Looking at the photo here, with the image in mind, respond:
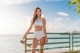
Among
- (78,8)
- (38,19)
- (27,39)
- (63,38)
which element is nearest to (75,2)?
(78,8)

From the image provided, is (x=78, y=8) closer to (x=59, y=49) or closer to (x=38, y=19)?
(x=59, y=49)

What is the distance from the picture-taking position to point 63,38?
14.8 meters

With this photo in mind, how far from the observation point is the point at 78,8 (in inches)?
566

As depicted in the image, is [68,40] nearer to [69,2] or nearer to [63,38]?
[63,38]

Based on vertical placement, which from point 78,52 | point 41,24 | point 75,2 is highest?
point 75,2

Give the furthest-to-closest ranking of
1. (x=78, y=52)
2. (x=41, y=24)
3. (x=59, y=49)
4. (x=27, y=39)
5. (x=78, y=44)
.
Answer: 1. (x=78, y=44)
2. (x=59, y=49)
3. (x=78, y=52)
4. (x=27, y=39)
5. (x=41, y=24)

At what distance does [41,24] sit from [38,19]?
175 mm

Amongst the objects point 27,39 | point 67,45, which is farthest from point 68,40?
point 27,39

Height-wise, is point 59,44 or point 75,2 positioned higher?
point 75,2

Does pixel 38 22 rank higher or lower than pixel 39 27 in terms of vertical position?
higher

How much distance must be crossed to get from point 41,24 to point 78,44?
279 inches

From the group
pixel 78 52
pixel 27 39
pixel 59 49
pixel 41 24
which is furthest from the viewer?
pixel 59 49

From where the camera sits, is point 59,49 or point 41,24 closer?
point 41,24

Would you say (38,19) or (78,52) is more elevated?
(38,19)
